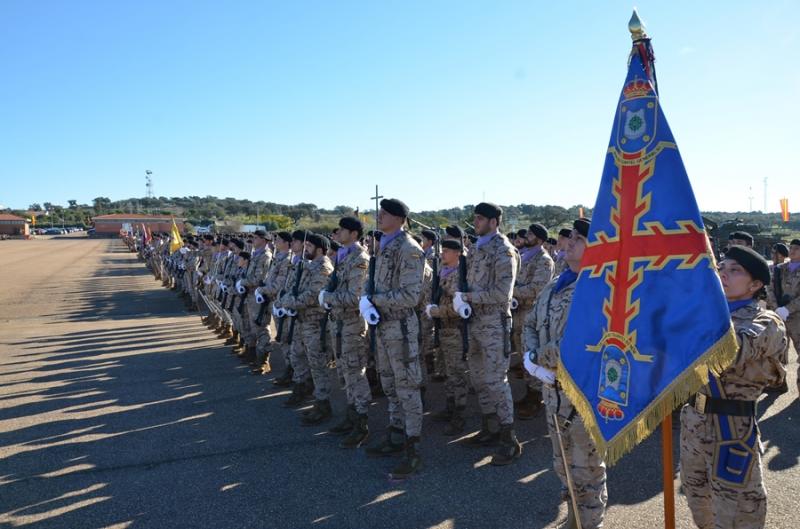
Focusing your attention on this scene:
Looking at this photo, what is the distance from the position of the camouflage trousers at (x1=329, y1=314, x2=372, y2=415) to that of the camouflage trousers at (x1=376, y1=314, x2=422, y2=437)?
605 mm

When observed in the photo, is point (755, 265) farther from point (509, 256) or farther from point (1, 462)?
point (1, 462)

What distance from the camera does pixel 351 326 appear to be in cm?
590

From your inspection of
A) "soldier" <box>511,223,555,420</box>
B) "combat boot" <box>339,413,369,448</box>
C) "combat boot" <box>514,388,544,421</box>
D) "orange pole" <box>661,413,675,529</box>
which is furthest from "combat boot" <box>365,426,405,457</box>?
"orange pole" <box>661,413,675,529</box>

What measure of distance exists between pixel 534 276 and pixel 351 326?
2.97m

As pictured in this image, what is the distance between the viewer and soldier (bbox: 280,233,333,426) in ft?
21.3

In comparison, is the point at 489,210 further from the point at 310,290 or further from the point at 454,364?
Result: the point at 310,290

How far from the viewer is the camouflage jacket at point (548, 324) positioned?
3506 mm

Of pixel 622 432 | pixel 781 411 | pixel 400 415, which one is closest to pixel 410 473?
pixel 400 415

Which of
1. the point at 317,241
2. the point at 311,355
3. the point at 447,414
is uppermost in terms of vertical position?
the point at 317,241

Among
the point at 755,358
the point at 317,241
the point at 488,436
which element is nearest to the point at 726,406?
the point at 755,358

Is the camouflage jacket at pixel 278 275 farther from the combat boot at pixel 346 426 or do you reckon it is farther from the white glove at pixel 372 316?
the white glove at pixel 372 316

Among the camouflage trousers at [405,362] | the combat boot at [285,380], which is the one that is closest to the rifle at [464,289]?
the camouflage trousers at [405,362]

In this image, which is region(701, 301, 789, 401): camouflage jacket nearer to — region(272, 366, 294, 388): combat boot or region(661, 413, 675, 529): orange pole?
region(661, 413, 675, 529): orange pole

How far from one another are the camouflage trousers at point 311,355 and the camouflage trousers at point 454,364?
5.02ft
